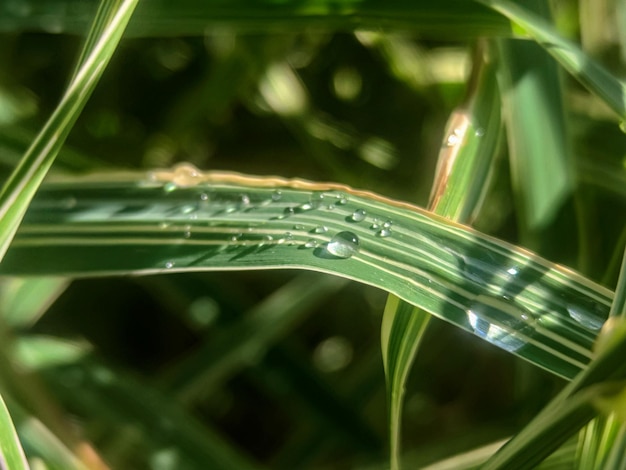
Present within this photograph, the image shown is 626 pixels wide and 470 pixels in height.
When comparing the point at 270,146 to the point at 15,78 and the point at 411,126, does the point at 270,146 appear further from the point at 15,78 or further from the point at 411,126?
the point at 15,78

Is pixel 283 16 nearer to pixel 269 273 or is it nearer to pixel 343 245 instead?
pixel 343 245

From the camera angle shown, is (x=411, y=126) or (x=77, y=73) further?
(x=411, y=126)

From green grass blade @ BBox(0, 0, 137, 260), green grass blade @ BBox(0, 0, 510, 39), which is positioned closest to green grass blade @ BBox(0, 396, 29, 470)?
green grass blade @ BBox(0, 0, 137, 260)

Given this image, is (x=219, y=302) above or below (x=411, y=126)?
below

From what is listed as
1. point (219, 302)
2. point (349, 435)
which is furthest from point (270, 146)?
point (349, 435)

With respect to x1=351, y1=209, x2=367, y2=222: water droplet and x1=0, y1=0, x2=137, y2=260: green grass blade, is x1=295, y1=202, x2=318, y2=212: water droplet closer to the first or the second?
x1=351, y1=209, x2=367, y2=222: water droplet

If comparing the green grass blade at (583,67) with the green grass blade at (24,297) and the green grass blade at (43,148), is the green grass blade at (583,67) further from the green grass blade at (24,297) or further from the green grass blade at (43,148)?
the green grass blade at (24,297)

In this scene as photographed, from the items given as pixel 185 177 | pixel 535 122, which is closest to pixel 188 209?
pixel 185 177
